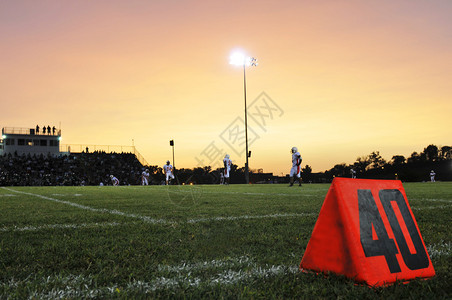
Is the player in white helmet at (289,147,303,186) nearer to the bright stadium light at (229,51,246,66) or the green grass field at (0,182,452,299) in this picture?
the green grass field at (0,182,452,299)

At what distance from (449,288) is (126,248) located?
192 cm

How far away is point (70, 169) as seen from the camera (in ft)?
141

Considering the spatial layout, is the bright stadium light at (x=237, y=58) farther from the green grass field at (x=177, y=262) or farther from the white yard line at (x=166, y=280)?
the white yard line at (x=166, y=280)

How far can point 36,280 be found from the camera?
186 centimetres

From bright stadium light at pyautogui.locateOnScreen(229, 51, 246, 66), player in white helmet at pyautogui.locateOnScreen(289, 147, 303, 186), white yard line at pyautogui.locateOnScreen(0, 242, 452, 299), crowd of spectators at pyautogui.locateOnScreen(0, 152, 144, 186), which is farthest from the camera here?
crowd of spectators at pyautogui.locateOnScreen(0, 152, 144, 186)

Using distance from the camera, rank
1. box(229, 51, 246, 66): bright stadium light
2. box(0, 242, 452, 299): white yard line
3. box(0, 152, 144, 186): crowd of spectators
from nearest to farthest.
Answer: box(0, 242, 452, 299): white yard line → box(229, 51, 246, 66): bright stadium light → box(0, 152, 144, 186): crowd of spectators

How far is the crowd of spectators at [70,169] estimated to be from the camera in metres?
38.6

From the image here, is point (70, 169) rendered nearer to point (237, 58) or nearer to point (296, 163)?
point (237, 58)

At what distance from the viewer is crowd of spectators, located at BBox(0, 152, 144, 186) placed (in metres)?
38.6

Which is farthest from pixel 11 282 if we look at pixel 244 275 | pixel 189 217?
pixel 189 217

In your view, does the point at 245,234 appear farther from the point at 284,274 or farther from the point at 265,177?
the point at 265,177

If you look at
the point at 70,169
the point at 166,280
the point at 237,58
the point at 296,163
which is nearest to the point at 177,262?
the point at 166,280

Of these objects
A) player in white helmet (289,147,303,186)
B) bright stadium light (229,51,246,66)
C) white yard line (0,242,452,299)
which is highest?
bright stadium light (229,51,246,66)

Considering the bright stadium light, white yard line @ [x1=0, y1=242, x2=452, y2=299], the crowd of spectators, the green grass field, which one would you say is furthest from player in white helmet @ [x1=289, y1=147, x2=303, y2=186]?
the crowd of spectators
